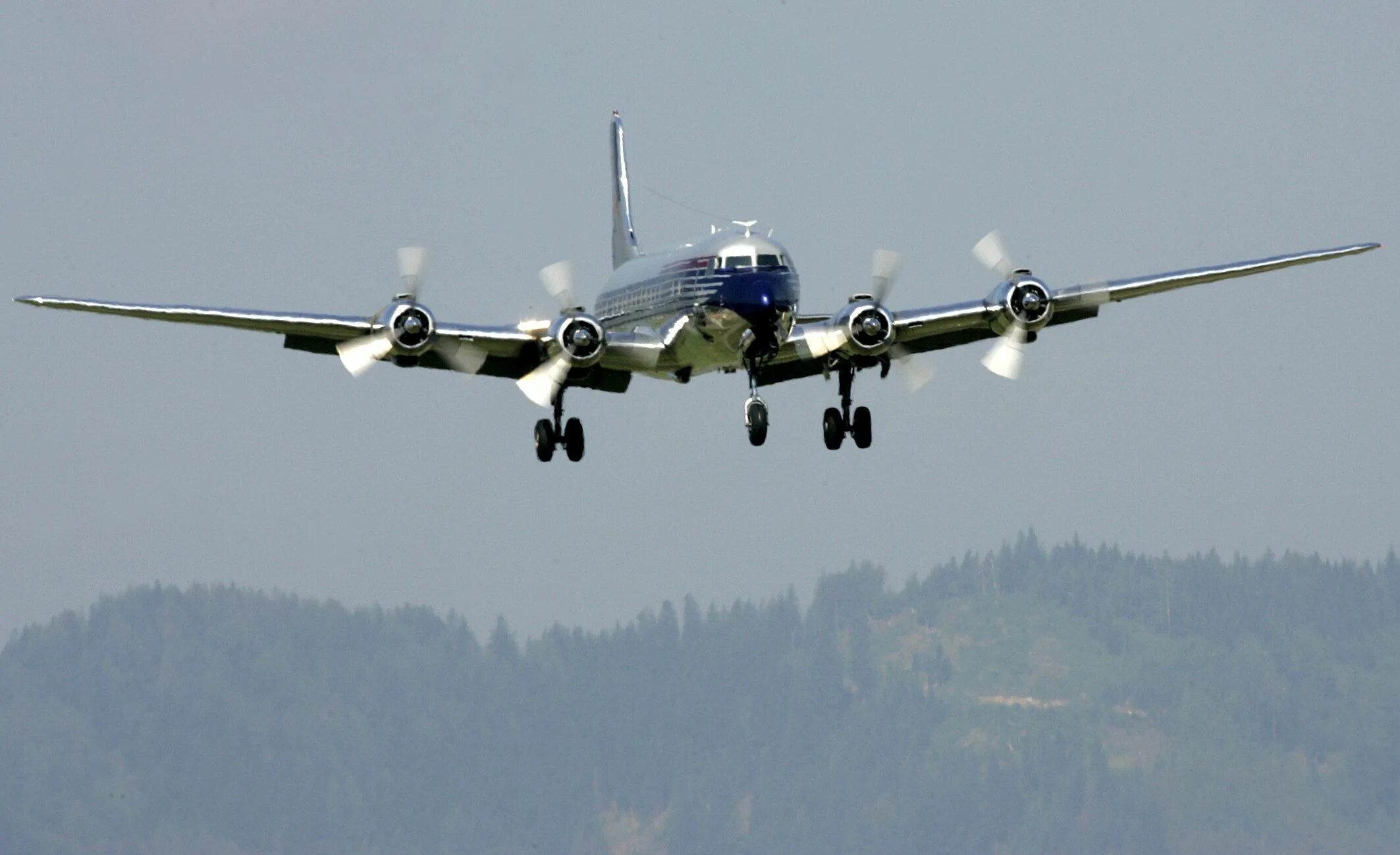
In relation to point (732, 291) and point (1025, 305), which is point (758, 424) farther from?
point (1025, 305)

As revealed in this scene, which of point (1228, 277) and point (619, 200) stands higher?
point (619, 200)

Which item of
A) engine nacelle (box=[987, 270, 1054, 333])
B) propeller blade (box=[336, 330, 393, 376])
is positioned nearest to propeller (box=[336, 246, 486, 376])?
propeller blade (box=[336, 330, 393, 376])

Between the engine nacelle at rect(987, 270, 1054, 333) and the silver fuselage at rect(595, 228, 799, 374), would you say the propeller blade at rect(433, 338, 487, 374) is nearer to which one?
the silver fuselage at rect(595, 228, 799, 374)

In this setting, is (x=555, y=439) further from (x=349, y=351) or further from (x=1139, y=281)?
(x=1139, y=281)

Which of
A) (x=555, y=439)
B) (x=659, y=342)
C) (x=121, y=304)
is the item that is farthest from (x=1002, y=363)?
(x=121, y=304)

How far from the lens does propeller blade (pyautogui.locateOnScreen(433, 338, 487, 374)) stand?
5528 centimetres

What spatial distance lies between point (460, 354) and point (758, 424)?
863 centimetres

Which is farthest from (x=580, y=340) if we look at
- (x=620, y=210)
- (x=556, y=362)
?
(x=620, y=210)

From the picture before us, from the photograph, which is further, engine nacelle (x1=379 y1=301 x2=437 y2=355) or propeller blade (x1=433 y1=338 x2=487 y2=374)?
propeller blade (x1=433 y1=338 x2=487 y2=374)

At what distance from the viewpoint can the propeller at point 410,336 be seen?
175 feet

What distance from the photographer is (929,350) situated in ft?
196

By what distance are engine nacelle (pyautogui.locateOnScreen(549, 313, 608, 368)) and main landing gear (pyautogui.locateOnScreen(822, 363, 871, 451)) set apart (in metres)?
7.40

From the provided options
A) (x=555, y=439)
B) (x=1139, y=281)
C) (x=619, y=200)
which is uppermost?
(x=619, y=200)

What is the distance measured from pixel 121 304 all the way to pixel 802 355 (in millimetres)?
17845
